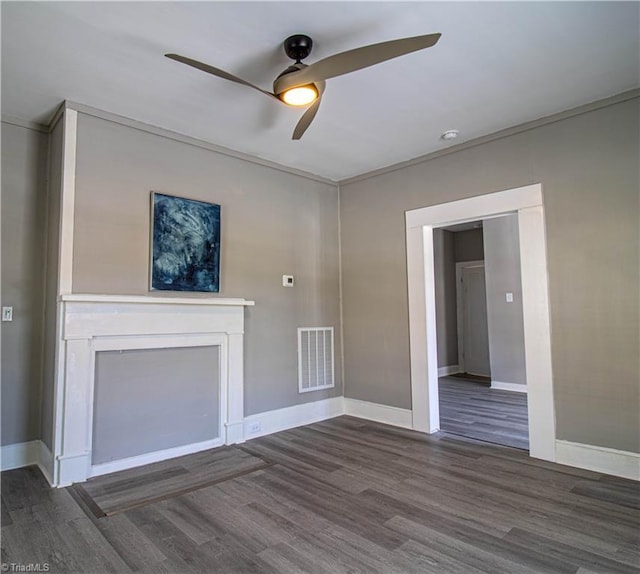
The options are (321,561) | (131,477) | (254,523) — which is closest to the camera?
(321,561)

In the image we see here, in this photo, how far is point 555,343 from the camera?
10.4 feet

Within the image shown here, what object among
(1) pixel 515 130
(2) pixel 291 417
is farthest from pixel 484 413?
(1) pixel 515 130

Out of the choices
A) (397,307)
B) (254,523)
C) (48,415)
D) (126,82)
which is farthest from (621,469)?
(126,82)

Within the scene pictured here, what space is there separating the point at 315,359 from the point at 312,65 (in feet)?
10.1

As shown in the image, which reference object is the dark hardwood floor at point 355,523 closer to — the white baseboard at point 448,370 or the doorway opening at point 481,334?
the doorway opening at point 481,334

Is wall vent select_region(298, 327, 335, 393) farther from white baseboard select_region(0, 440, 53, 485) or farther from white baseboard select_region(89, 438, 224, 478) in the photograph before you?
white baseboard select_region(0, 440, 53, 485)

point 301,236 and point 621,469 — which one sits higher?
point 301,236

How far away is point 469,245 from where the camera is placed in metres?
7.84

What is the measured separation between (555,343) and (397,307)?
5.00 ft

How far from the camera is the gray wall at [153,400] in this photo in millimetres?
2990

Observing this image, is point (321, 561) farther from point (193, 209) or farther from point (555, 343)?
point (193, 209)

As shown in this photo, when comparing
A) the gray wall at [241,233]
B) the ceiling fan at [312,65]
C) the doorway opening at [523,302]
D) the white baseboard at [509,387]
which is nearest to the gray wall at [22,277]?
the gray wall at [241,233]

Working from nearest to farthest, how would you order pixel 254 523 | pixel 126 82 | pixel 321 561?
1. pixel 321 561
2. pixel 254 523
3. pixel 126 82

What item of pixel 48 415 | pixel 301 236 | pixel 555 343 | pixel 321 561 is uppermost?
pixel 301 236
